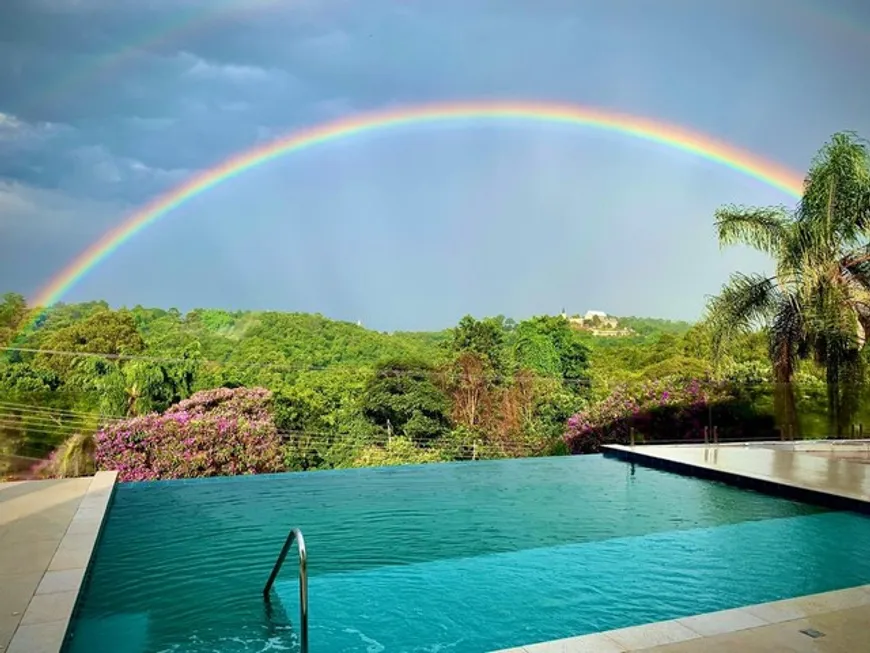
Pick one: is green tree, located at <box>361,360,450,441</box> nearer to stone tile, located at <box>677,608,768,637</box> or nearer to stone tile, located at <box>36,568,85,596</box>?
stone tile, located at <box>36,568,85,596</box>

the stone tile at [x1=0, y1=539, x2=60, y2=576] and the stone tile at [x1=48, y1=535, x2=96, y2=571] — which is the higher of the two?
the stone tile at [x1=48, y1=535, x2=96, y2=571]

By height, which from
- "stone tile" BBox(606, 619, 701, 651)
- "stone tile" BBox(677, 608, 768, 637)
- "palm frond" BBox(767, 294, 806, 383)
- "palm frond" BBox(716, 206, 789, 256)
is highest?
"palm frond" BBox(716, 206, 789, 256)

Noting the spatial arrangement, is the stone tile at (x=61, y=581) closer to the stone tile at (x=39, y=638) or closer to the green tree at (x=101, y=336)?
the stone tile at (x=39, y=638)

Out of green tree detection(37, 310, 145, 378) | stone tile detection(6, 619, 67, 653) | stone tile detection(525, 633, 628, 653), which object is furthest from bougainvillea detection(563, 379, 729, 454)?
green tree detection(37, 310, 145, 378)

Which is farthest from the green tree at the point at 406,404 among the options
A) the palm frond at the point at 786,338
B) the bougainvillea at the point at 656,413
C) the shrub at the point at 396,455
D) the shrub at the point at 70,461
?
the shrub at the point at 70,461

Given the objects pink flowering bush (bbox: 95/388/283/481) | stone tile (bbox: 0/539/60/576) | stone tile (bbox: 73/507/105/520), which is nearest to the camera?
stone tile (bbox: 0/539/60/576)

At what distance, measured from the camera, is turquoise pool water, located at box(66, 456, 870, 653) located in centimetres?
369

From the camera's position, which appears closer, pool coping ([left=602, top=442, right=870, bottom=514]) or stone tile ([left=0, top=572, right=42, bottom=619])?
stone tile ([left=0, top=572, right=42, bottom=619])

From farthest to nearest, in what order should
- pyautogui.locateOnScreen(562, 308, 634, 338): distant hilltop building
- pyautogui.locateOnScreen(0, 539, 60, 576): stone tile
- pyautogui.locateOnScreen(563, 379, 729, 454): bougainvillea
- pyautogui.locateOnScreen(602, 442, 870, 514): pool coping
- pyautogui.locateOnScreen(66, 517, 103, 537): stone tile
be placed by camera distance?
pyautogui.locateOnScreen(562, 308, 634, 338): distant hilltop building, pyautogui.locateOnScreen(563, 379, 729, 454): bougainvillea, pyautogui.locateOnScreen(602, 442, 870, 514): pool coping, pyautogui.locateOnScreen(66, 517, 103, 537): stone tile, pyautogui.locateOnScreen(0, 539, 60, 576): stone tile

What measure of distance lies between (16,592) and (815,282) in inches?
407

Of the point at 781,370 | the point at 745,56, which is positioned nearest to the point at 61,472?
the point at 781,370

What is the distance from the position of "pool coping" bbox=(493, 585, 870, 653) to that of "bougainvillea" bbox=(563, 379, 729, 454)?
768cm

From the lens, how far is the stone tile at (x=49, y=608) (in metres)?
3.27

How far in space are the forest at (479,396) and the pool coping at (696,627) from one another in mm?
6641
